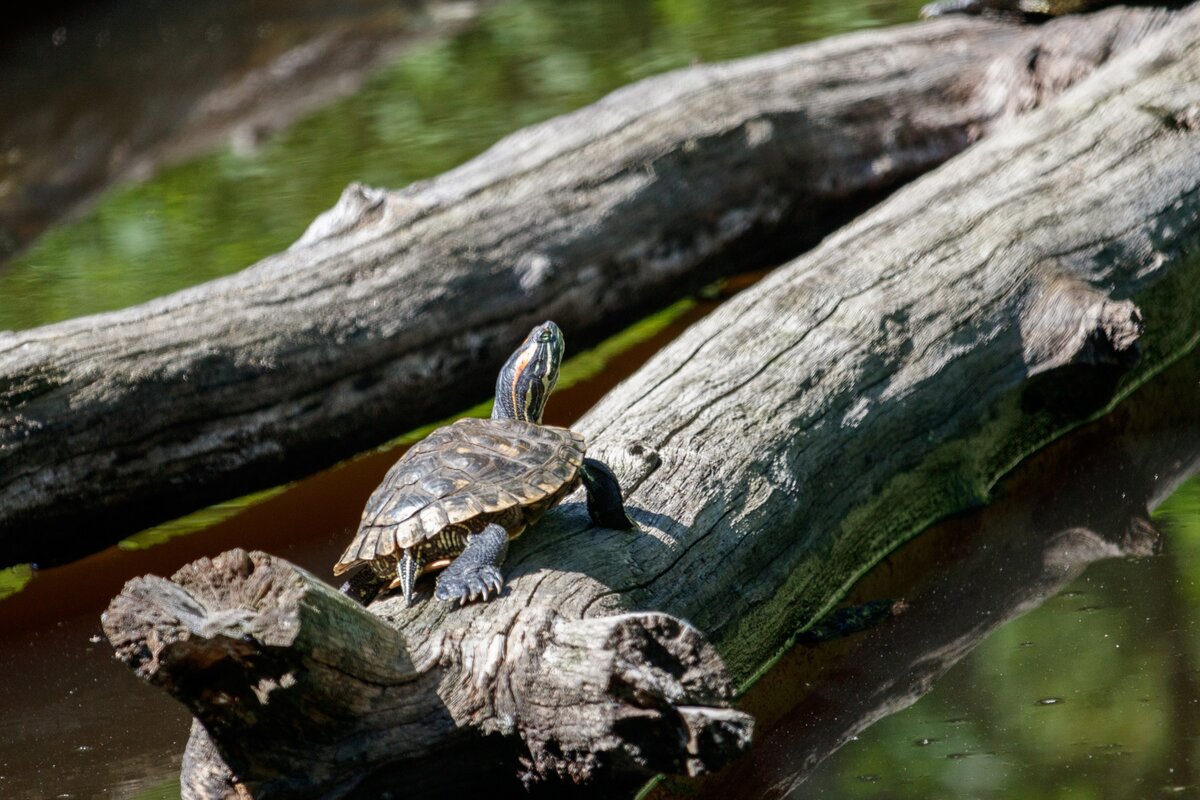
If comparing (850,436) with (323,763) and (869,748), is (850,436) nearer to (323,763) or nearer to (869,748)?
(869,748)

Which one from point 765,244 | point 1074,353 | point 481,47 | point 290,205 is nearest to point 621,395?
point 1074,353

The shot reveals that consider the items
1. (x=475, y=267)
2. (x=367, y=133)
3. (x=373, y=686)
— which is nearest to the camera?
(x=373, y=686)

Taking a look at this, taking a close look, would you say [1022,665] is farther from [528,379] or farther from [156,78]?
[156,78]

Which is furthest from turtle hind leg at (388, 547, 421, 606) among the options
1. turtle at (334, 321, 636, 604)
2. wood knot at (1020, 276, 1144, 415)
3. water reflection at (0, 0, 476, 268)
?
water reflection at (0, 0, 476, 268)

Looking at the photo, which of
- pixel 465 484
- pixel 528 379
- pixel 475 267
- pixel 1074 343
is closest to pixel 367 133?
pixel 475 267

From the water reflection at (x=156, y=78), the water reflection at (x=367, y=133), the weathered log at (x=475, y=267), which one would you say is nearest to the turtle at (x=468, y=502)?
the weathered log at (x=475, y=267)

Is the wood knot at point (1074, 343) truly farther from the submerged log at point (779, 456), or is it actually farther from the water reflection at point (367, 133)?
the water reflection at point (367, 133)

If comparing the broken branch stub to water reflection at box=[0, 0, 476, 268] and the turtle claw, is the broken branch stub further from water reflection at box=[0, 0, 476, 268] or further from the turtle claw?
water reflection at box=[0, 0, 476, 268]
